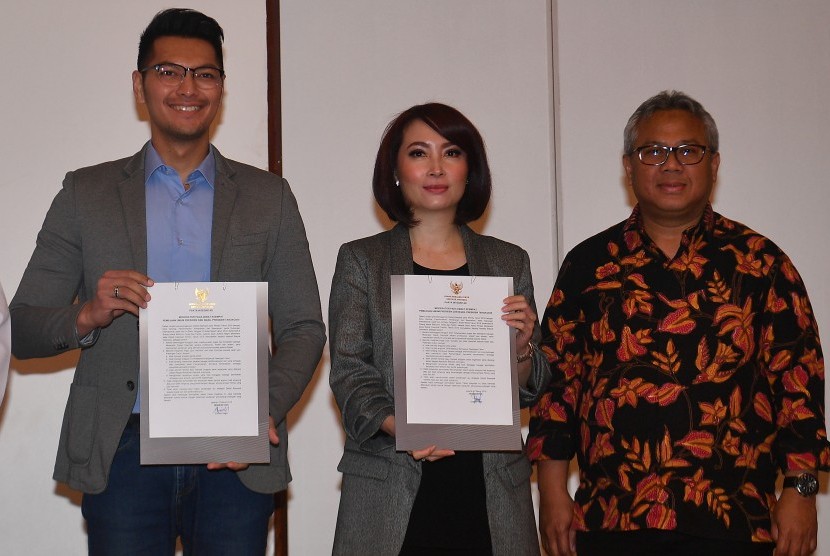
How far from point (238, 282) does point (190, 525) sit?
0.67 meters

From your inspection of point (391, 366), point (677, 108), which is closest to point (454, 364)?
point (391, 366)

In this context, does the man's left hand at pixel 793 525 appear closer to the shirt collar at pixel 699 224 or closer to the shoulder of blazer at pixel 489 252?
the shirt collar at pixel 699 224

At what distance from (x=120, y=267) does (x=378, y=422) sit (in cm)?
82

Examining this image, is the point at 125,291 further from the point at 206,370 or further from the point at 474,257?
the point at 474,257

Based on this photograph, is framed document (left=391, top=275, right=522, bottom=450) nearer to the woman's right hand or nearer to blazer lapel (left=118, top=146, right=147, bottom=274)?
the woman's right hand

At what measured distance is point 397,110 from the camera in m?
4.43

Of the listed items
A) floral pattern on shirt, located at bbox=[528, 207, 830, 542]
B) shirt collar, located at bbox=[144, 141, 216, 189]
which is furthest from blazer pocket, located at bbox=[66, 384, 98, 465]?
floral pattern on shirt, located at bbox=[528, 207, 830, 542]

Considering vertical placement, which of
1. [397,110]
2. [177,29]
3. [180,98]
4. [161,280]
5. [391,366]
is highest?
[397,110]

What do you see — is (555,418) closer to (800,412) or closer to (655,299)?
(655,299)

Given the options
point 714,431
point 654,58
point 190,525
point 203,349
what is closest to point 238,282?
point 203,349

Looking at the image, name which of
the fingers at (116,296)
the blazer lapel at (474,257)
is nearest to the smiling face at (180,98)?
the fingers at (116,296)

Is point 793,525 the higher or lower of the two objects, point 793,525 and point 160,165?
the lower

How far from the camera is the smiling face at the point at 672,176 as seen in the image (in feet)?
10.3

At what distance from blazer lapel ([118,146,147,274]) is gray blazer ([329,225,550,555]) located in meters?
0.57
